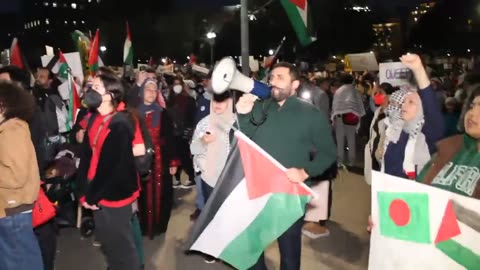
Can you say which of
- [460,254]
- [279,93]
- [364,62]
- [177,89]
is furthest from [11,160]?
[364,62]

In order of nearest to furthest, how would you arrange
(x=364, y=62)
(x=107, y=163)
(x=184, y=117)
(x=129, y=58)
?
(x=107, y=163) → (x=184, y=117) → (x=129, y=58) → (x=364, y=62)

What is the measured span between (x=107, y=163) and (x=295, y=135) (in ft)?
4.70

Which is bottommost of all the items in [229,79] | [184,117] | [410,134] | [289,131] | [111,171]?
[184,117]

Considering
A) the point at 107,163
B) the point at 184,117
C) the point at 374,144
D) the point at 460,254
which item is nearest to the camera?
the point at 460,254

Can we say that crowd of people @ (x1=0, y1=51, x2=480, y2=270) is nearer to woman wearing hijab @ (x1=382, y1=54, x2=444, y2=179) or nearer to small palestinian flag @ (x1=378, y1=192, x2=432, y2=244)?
woman wearing hijab @ (x1=382, y1=54, x2=444, y2=179)

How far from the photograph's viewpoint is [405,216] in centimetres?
312

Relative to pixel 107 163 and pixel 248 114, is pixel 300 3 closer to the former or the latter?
pixel 248 114

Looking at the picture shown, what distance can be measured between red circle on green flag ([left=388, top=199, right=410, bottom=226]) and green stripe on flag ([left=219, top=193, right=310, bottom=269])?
861 millimetres

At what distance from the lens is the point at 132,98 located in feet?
22.5

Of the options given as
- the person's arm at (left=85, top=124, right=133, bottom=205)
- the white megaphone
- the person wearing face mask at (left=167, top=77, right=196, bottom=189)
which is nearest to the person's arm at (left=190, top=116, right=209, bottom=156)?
the person's arm at (left=85, top=124, right=133, bottom=205)

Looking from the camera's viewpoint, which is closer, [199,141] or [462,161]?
[462,161]

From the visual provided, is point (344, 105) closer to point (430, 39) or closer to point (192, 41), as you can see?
point (192, 41)

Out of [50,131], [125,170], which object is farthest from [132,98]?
[125,170]

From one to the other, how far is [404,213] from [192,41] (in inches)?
1486
